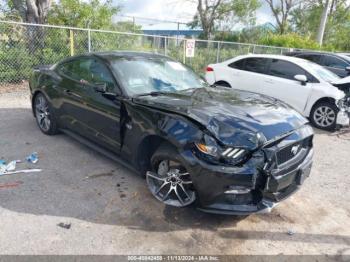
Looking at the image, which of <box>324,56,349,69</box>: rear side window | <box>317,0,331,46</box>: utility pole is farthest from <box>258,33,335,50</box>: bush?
<box>324,56,349,69</box>: rear side window

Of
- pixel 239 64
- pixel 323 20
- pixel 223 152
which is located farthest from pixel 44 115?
pixel 323 20

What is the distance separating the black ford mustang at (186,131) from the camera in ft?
9.34

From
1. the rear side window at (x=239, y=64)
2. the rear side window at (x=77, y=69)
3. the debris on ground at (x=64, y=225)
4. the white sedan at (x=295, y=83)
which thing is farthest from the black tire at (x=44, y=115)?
the rear side window at (x=239, y=64)

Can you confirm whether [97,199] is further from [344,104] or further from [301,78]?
[344,104]

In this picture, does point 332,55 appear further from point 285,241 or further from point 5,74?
point 5,74

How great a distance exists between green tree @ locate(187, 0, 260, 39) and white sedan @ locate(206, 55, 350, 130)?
1505cm

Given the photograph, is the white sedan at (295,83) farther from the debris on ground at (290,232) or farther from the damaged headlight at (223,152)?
the damaged headlight at (223,152)

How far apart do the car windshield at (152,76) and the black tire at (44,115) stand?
180cm

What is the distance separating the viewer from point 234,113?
3223 mm

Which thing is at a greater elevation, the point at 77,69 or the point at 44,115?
the point at 77,69

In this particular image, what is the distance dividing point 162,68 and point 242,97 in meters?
1.23

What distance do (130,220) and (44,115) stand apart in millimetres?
3153

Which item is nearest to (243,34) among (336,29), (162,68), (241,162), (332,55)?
(332,55)

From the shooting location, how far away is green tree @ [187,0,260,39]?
72.0 ft
